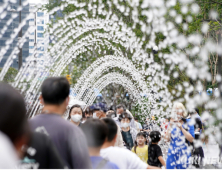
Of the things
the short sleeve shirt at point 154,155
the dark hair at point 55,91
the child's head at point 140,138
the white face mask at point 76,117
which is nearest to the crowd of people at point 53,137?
the dark hair at point 55,91

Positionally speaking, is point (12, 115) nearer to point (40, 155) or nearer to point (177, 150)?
point (40, 155)

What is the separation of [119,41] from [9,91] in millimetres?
16794

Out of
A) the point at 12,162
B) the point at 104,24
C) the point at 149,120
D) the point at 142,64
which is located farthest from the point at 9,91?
the point at 142,64

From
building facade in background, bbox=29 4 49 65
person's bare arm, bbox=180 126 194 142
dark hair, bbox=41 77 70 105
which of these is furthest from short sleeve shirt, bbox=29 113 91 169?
building facade in background, bbox=29 4 49 65

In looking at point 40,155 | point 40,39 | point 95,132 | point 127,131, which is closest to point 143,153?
point 127,131

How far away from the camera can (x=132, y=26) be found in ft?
58.9

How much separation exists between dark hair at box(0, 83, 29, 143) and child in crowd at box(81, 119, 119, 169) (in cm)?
156

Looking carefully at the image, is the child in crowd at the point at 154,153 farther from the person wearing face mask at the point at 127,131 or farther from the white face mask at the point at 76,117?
the white face mask at the point at 76,117

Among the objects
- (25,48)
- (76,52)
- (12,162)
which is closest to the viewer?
(12,162)

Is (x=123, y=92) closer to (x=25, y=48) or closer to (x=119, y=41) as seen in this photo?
(x=119, y=41)

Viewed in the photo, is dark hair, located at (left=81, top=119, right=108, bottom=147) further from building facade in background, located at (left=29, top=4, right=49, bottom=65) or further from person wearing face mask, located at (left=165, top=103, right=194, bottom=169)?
building facade in background, located at (left=29, top=4, right=49, bottom=65)

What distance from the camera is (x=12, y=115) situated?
149 centimetres

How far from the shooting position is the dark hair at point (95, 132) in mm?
3129

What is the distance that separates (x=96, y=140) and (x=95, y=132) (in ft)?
0.26
